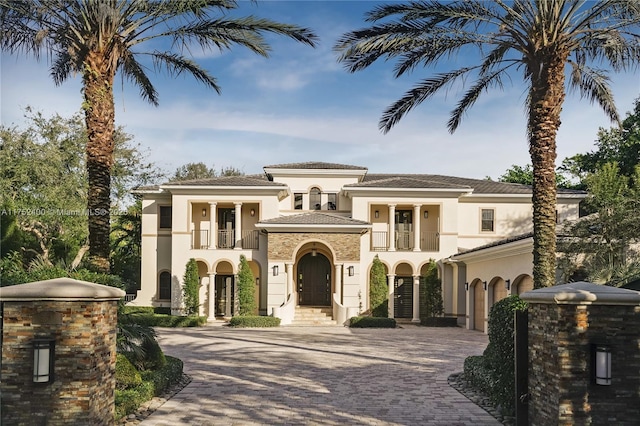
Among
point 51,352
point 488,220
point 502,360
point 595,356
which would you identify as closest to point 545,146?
point 502,360

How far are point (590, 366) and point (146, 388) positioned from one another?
6.75m

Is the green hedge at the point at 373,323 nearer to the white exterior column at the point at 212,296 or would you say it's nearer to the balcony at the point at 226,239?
the balcony at the point at 226,239

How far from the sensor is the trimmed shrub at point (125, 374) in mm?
9366

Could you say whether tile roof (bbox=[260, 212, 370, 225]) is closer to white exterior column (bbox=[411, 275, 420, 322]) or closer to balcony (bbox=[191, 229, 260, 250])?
balcony (bbox=[191, 229, 260, 250])

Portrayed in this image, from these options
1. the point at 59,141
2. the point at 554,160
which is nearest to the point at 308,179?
the point at 59,141

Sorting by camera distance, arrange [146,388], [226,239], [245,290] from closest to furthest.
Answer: [146,388] < [245,290] < [226,239]

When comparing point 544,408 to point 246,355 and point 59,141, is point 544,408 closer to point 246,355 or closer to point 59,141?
point 246,355

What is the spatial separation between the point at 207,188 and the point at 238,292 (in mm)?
5660

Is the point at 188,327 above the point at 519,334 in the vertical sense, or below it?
below

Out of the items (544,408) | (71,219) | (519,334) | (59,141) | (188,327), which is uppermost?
(59,141)

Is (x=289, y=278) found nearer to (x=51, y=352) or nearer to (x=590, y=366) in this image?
(x=51, y=352)

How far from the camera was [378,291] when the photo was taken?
27.4 meters

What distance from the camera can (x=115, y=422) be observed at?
25.7 ft

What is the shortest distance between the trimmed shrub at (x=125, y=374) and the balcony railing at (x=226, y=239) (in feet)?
65.3
